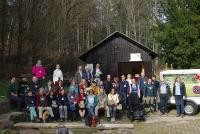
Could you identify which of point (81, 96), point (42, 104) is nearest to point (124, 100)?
point (81, 96)

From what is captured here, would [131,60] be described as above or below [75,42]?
below

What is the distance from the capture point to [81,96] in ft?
66.5

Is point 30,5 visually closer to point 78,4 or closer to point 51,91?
point 78,4

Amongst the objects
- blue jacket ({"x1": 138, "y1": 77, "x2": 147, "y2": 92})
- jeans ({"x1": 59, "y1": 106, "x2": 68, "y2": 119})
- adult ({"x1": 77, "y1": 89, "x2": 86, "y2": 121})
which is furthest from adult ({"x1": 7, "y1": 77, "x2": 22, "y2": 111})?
blue jacket ({"x1": 138, "y1": 77, "x2": 147, "y2": 92})

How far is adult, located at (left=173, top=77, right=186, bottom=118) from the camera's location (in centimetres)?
2128

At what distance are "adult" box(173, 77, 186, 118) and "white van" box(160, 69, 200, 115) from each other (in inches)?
18.2

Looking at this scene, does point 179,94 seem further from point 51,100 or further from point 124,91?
point 51,100

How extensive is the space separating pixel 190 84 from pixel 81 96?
527cm

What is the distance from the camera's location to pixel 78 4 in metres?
50.2

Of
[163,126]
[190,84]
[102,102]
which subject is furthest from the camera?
[190,84]

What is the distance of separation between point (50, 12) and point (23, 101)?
24.9 metres

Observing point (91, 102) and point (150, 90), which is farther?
point (150, 90)

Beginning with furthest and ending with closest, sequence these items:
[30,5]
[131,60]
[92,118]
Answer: [30,5] < [131,60] < [92,118]

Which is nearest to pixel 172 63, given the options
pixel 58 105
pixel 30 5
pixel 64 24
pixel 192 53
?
pixel 192 53
